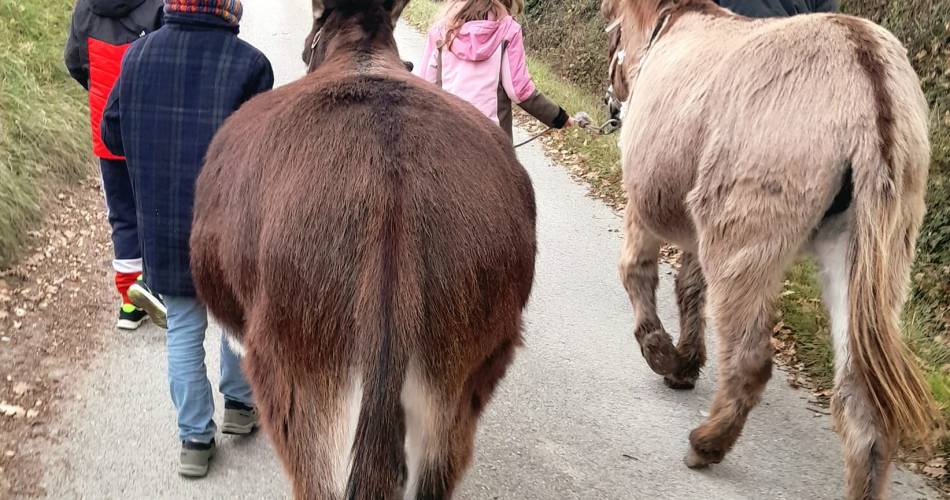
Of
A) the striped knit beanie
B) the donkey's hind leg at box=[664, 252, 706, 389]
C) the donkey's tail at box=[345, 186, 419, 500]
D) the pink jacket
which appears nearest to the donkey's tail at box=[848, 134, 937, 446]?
the donkey's hind leg at box=[664, 252, 706, 389]

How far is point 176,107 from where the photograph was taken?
2.97 m

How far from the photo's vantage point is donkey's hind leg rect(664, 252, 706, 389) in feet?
13.6

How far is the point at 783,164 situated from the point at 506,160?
3.87 feet

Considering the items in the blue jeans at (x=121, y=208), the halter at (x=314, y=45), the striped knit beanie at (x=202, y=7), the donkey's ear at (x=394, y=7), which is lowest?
the blue jeans at (x=121, y=208)

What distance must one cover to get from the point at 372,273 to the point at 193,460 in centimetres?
214

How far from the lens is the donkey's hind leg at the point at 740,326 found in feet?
9.58

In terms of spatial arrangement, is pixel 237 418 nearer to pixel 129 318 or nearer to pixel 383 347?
pixel 129 318

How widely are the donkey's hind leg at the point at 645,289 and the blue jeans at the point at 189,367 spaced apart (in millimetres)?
2193

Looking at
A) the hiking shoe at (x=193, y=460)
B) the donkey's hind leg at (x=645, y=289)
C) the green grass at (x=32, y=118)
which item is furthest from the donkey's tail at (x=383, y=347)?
the green grass at (x=32, y=118)

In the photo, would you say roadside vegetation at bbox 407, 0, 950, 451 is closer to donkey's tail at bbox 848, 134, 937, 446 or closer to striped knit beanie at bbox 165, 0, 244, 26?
donkey's tail at bbox 848, 134, 937, 446

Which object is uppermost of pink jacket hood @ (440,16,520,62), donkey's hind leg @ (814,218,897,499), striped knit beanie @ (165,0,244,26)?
striped knit beanie @ (165,0,244,26)

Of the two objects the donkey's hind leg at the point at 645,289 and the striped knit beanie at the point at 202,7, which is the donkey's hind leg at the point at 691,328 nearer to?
the donkey's hind leg at the point at 645,289

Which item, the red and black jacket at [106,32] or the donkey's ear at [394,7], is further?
the red and black jacket at [106,32]

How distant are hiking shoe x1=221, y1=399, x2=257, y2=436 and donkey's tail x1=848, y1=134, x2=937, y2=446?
108 inches
